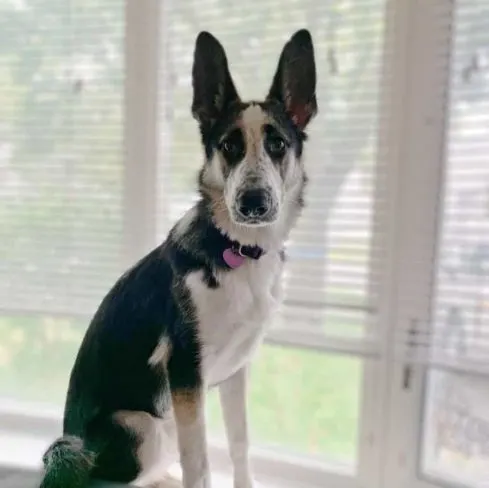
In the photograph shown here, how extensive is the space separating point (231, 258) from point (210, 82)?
0.33 meters

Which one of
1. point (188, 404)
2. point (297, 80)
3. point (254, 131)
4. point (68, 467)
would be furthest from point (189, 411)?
point (297, 80)

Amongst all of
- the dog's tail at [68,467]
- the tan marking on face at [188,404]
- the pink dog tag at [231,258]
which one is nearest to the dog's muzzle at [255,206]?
the pink dog tag at [231,258]

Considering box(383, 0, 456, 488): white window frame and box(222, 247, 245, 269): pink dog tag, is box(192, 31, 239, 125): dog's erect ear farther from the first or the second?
box(383, 0, 456, 488): white window frame

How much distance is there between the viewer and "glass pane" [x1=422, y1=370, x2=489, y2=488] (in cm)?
131

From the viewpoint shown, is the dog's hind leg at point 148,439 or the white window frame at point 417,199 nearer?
the dog's hind leg at point 148,439

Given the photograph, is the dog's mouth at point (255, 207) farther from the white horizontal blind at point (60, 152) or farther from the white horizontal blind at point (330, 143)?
the white horizontal blind at point (60, 152)

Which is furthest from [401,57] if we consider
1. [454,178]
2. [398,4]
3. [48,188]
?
[48,188]

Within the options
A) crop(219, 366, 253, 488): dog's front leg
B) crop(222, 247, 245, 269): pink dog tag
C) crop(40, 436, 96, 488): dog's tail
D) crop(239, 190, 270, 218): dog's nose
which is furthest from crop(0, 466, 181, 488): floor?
crop(239, 190, 270, 218): dog's nose

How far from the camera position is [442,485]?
4.52 feet

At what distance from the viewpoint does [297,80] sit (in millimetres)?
1158

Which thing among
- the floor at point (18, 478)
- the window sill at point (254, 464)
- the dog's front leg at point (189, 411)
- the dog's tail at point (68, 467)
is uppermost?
the dog's front leg at point (189, 411)

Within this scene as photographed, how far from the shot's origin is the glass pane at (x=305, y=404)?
5.05ft

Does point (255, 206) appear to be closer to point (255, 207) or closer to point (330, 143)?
point (255, 207)

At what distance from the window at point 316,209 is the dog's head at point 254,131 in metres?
0.28
